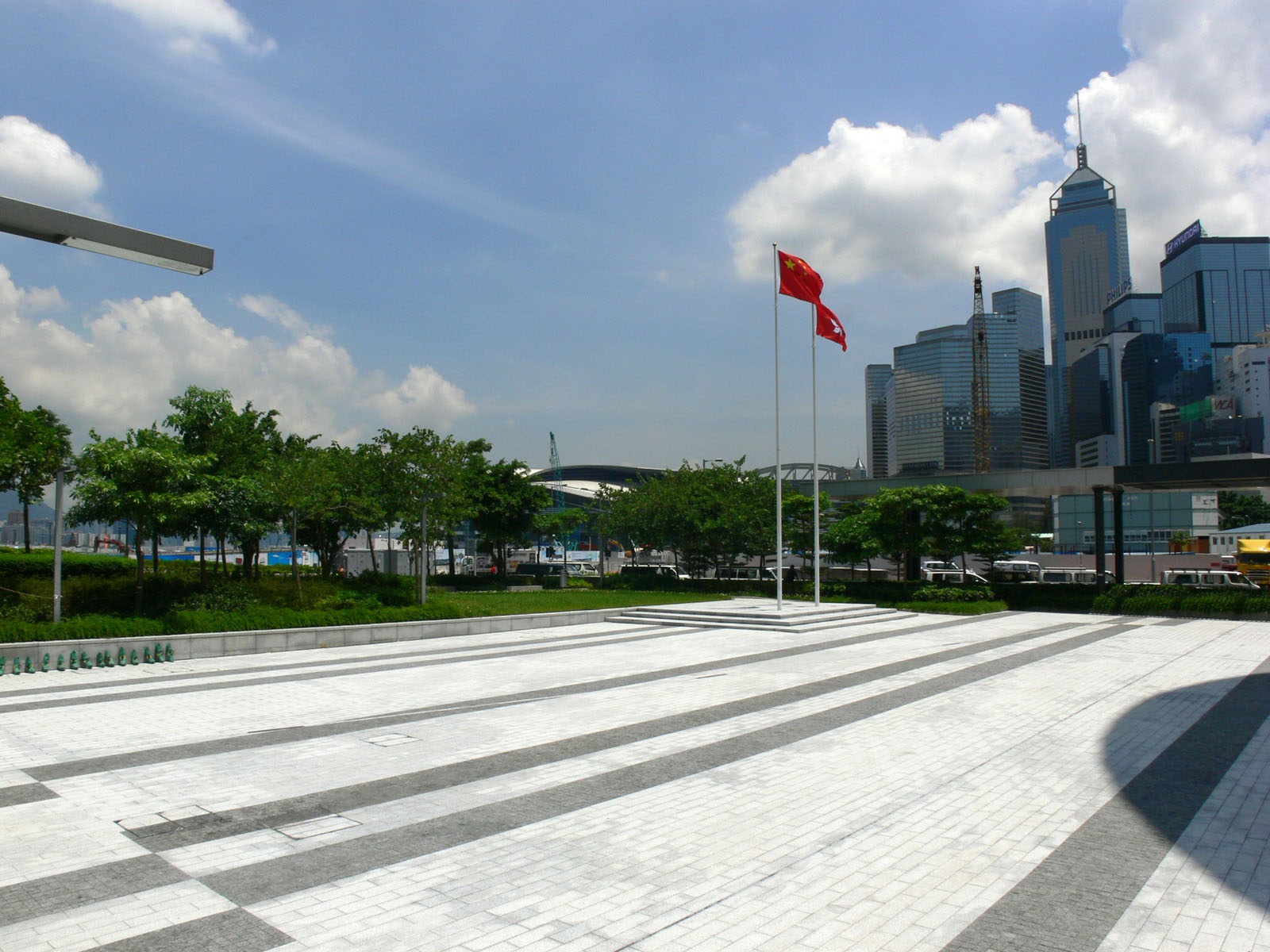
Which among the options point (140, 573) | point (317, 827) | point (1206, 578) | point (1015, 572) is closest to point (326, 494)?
point (140, 573)

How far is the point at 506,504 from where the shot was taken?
42.0m

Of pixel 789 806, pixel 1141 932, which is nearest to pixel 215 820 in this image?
pixel 789 806

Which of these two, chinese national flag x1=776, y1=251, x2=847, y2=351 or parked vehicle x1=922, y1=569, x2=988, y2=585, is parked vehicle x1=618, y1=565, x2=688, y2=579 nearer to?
parked vehicle x1=922, y1=569, x2=988, y2=585

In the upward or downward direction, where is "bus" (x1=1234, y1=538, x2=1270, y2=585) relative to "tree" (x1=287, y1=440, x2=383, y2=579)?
downward

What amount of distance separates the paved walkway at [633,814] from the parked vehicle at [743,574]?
29.0m

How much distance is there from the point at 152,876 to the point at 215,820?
120 cm

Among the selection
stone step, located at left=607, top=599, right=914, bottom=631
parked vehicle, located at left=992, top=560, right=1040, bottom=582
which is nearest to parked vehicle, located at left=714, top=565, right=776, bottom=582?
parked vehicle, located at left=992, top=560, right=1040, bottom=582

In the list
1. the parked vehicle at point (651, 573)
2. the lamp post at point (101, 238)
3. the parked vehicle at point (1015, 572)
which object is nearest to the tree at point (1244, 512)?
the parked vehicle at point (1015, 572)

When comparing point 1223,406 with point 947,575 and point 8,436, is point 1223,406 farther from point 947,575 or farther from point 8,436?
point 8,436

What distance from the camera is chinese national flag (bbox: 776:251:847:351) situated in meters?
24.5

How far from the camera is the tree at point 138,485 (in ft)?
61.3

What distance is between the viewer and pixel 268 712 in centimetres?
1127

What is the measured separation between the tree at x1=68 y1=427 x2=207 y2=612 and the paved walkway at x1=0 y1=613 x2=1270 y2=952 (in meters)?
5.80

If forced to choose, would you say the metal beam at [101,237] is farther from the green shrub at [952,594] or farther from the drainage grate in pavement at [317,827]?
the green shrub at [952,594]
